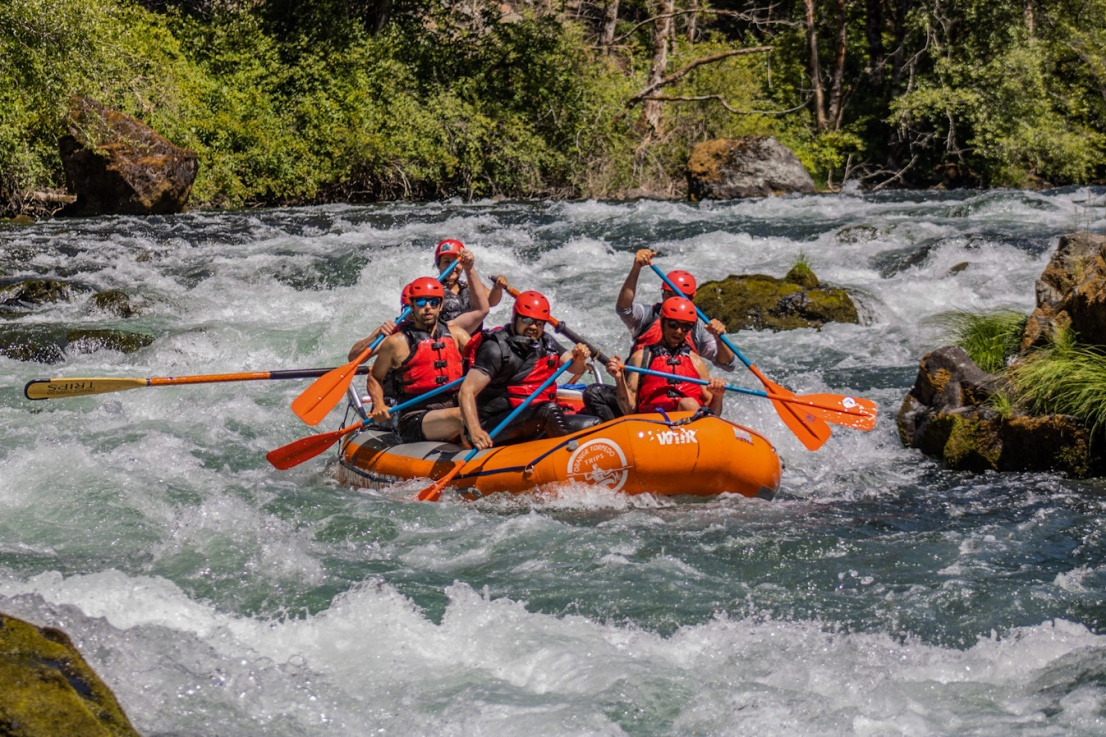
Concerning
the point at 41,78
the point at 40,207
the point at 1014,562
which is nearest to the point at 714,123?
the point at 40,207

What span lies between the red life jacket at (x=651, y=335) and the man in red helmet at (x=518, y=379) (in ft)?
1.76

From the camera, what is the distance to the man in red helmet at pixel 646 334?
6.99m

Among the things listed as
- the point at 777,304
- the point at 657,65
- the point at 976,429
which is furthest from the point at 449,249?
the point at 657,65

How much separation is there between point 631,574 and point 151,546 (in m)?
2.24

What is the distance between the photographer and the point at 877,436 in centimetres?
776

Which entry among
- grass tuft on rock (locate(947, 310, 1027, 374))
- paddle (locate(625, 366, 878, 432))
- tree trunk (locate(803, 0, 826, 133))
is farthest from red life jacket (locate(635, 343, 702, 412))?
tree trunk (locate(803, 0, 826, 133))

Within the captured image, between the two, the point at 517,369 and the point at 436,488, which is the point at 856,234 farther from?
the point at 436,488

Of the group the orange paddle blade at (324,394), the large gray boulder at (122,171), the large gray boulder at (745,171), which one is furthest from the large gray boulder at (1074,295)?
the large gray boulder at (122,171)

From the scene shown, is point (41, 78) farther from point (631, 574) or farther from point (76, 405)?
point (631, 574)

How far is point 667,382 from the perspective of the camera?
6805 mm

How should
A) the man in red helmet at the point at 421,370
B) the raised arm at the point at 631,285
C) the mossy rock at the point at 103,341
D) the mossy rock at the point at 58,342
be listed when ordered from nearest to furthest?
the man in red helmet at the point at 421,370 < the raised arm at the point at 631,285 < the mossy rock at the point at 58,342 < the mossy rock at the point at 103,341

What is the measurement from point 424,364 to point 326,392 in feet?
2.40

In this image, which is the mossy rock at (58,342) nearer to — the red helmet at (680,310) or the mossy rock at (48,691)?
the red helmet at (680,310)

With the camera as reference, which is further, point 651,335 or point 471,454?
point 651,335
